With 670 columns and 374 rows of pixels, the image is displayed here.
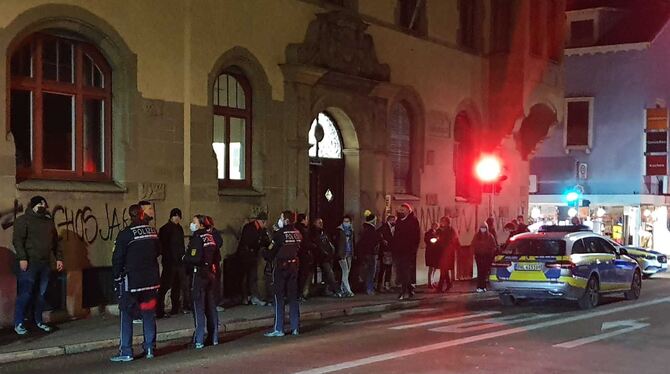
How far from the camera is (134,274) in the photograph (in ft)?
32.6

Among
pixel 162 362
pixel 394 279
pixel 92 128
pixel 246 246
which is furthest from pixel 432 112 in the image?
pixel 162 362

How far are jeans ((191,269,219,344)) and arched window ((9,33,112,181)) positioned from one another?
375 cm

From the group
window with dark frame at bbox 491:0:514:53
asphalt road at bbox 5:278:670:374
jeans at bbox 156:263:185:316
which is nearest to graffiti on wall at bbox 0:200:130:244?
jeans at bbox 156:263:185:316

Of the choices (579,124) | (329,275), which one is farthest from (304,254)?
(579,124)

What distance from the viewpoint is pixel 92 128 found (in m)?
14.2

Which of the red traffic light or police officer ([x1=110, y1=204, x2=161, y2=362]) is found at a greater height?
the red traffic light

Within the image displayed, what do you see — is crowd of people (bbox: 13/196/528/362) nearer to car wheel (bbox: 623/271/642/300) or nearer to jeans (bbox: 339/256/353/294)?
jeans (bbox: 339/256/353/294)

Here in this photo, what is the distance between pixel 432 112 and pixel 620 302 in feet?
23.3

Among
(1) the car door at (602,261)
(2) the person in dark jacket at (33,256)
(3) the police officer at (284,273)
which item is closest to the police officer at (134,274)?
(3) the police officer at (284,273)

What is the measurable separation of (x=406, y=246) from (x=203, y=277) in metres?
6.92

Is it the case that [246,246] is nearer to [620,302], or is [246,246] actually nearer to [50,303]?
[50,303]

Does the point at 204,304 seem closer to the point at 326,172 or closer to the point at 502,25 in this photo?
the point at 326,172

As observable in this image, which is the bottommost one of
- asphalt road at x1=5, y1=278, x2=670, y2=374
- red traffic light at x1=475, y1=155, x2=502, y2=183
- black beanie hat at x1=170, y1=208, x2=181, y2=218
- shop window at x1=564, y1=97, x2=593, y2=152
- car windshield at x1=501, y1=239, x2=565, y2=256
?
asphalt road at x1=5, y1=278, x2=670, y2=374

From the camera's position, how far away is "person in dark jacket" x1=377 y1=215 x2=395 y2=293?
1838 cm
